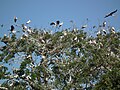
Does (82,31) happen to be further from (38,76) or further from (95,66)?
(38,76)

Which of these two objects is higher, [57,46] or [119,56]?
[57,46]

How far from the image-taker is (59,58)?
19094 millimetres

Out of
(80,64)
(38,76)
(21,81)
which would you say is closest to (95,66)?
(80,64)

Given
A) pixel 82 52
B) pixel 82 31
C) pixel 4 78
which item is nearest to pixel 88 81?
pixel 82 52

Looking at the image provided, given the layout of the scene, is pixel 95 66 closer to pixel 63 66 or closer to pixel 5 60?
pixel 63 66

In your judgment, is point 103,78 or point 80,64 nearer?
point 103,78

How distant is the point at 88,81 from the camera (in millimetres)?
17906

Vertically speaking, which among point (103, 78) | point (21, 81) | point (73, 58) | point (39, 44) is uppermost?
point (39, 44)

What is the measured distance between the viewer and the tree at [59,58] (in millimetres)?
17828

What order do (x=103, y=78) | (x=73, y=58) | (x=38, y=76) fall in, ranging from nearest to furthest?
1. (x=103, y=78)
2. (x=38, y=76)
3. (x=73, y=58)

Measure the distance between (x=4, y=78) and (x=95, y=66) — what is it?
628 centimetres

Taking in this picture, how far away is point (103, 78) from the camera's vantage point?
44.1ft

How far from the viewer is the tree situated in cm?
1783

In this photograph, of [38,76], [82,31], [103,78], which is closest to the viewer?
[103,78]
